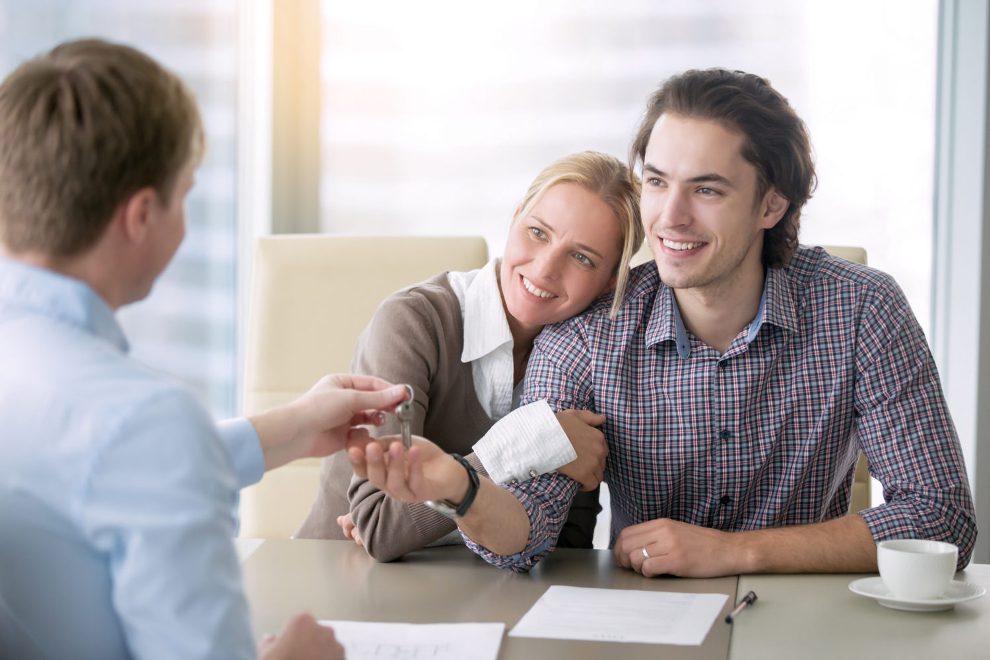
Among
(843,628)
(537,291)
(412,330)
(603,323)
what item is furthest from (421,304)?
(843,628)

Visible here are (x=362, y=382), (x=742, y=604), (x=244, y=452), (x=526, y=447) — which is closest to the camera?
(x=244, y=452)

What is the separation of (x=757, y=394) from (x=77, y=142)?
1185 millimetres

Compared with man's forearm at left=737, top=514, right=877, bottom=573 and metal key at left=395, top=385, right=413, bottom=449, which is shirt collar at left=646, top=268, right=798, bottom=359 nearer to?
man's forearm at left=737, top=514, right=877, bottom=573

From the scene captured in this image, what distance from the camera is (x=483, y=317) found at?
70.7 inches

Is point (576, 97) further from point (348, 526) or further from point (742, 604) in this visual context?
point (742, 604)

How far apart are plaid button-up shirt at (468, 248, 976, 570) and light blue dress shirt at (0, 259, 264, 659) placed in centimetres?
92

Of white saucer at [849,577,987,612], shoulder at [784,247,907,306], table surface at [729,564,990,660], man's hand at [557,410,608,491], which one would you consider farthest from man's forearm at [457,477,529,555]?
shoulder at [784,247,907,306]

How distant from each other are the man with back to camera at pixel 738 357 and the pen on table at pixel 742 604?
357mm

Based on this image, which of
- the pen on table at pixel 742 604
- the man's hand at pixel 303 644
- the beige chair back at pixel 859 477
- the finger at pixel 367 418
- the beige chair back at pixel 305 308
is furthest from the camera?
the beige chair back at pixel 305 308

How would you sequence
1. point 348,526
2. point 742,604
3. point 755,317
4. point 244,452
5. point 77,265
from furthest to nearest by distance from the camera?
point 755,317
point 348,526
point 742,604
point 244,452
point 77,265

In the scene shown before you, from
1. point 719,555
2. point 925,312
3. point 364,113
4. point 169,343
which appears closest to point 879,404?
point 719,555

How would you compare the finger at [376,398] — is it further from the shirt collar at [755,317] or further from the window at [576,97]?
the window at [576,97]

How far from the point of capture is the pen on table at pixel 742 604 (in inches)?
47.9

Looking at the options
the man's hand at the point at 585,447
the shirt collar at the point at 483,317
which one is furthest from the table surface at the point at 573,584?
the shirt collar at the point at 483,317
